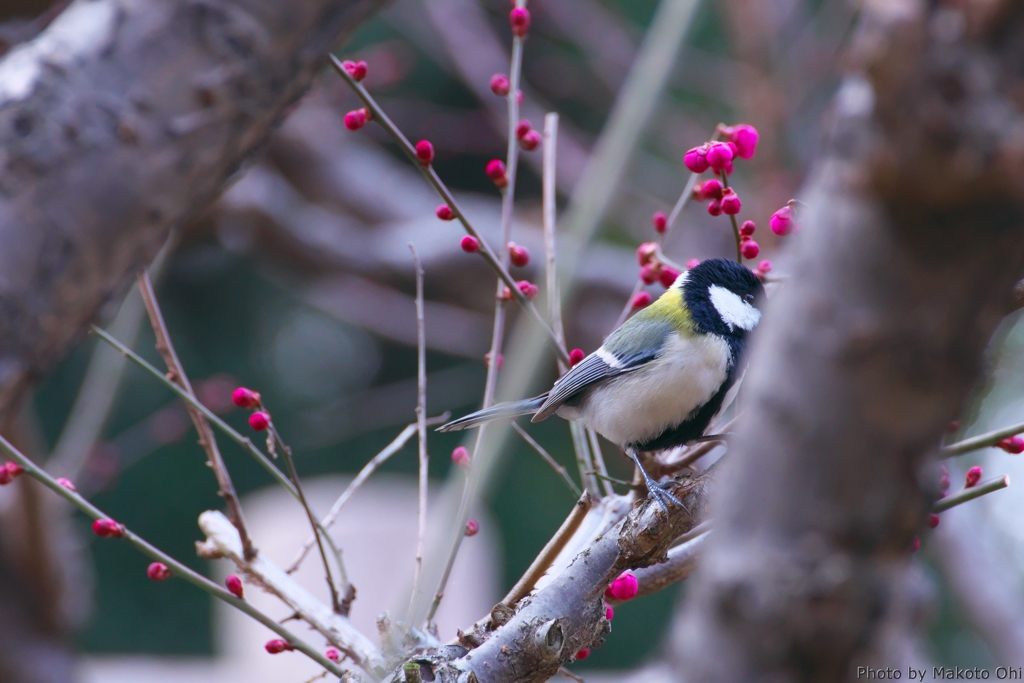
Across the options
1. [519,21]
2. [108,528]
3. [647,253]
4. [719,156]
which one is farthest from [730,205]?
[108,528]

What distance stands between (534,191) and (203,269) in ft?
5.26

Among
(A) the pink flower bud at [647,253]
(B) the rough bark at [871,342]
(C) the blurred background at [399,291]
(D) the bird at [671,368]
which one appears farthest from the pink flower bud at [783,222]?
(C) the blurred background at [399,291]

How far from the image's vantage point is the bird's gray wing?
1379mm

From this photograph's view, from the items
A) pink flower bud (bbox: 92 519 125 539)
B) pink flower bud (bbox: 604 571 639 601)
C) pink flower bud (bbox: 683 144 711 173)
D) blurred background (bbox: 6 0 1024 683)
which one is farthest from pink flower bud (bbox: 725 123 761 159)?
blurred background (bbox: 6 0 1024 683)

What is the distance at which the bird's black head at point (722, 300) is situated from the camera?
1367 millimetres

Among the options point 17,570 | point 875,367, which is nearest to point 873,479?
point 875,367

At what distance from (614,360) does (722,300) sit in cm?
21

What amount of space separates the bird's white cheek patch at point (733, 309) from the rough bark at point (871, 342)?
102 cm

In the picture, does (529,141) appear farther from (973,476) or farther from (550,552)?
(973,476)

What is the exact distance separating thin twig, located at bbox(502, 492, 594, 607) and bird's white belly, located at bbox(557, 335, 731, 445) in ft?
1.14

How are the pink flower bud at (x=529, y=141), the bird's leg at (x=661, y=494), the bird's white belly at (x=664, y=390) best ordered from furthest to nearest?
1. the bird's white belly at (x=664, y=390)
2. the pink flower bud at (x=529, y=141)
3. the bird's leg at (x=661, y=494)

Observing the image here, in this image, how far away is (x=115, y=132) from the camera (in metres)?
0.53

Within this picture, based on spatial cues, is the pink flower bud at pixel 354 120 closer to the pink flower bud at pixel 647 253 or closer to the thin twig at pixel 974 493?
the pink flower bud at pixel 647 253

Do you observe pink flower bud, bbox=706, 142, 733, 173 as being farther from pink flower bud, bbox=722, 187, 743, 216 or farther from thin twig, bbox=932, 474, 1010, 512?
thin twig, bbox=932, 474, 1010, 512
